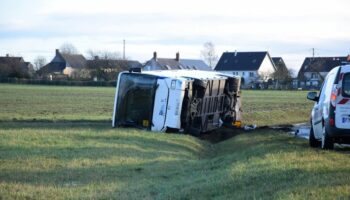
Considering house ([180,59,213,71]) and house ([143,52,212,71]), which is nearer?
house ([143,52,212,71])

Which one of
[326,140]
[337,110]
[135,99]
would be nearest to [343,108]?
[337,110]

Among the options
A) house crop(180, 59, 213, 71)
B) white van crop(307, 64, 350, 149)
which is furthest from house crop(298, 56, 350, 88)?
white van crop(307, 64, 350, 149)

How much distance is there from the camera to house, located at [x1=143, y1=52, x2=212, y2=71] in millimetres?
134750

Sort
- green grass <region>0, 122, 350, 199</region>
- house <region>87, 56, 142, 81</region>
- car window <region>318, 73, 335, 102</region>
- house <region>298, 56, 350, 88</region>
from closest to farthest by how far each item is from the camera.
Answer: green grass <region>0, 122, 350, 199</region> → car window <region>318, 73, 335, 102</region> → house <region>87, 56, 142, 81</region> → house <region>298, 56, 350, 88</region>

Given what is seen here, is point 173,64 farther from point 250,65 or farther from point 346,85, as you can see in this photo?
point 346,85

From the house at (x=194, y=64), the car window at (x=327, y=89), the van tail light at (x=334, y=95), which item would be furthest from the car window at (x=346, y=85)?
the house at (x=194, y=64)

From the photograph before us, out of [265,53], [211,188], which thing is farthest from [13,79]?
[211,188]

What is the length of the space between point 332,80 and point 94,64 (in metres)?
108

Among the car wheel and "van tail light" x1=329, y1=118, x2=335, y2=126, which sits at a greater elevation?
"van tail light" x1=329, y1=118, x2=335, y2=126

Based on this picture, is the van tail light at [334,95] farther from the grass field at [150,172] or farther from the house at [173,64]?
the house at [173,64]

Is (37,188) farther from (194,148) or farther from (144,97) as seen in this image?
(144,97)

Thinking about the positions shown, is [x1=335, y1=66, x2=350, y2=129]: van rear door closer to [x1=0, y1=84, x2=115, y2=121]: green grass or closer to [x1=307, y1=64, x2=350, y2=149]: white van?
[x1=307, y1=64, x2=350, y2=149]: white van

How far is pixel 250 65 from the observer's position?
456 feet

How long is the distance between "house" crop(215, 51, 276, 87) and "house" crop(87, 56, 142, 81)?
2746 cm
